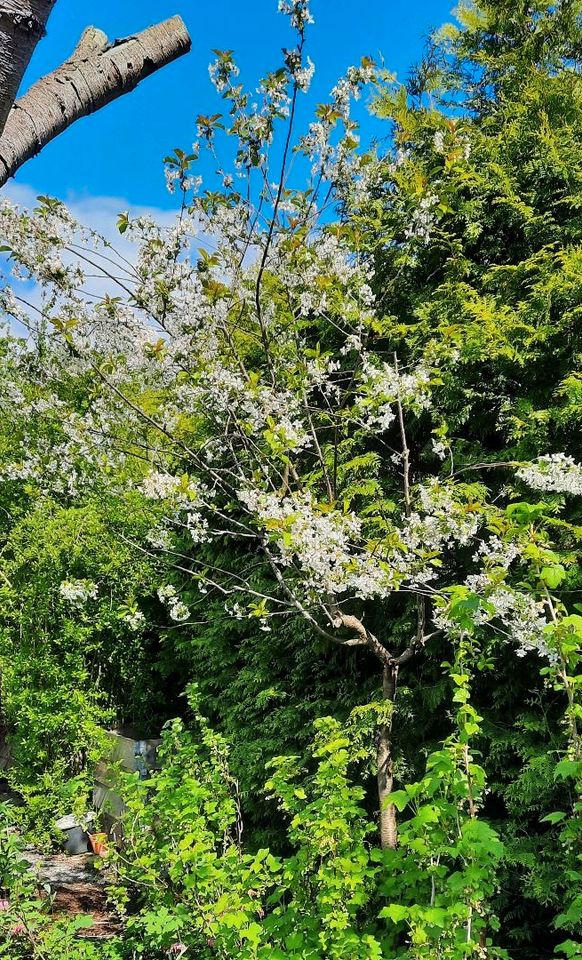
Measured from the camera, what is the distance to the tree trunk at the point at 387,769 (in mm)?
2852

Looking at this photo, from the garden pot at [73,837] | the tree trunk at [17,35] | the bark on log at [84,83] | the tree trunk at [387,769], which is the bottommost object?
the garden pot at [73,837]

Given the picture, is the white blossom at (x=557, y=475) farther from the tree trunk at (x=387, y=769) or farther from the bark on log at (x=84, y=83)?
the bark on log at (x=84, y=83)

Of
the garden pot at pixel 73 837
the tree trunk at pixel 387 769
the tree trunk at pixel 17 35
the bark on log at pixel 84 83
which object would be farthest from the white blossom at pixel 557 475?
the garden pot at pixel 73 837

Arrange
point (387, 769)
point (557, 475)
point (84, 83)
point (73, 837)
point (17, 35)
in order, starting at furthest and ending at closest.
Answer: point (73, 837) < point (387, 769) < point (557, 475) < point (84, 83) < point (17, 35)

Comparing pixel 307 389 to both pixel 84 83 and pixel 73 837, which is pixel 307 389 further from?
pixel 73 837

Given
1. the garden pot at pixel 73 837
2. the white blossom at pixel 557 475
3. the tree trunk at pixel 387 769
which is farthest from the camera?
the garden pot at pixel 73 837

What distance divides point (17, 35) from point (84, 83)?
211mm

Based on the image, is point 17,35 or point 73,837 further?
point 73,837

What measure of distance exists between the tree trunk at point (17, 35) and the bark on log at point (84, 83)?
0.31 feet

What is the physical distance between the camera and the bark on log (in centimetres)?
86

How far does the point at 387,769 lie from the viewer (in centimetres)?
298

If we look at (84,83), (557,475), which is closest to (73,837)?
(557,475)

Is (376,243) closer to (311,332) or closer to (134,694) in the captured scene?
(311,332)

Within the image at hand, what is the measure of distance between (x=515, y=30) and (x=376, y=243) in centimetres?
166
